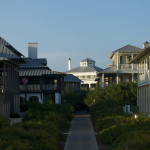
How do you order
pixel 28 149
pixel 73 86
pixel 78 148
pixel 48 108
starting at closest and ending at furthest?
pixel 28 149, pixel 78 148, pixel 48 108, pixel 73 86

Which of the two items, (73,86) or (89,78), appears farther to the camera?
(89,78)

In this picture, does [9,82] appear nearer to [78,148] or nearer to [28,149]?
[78,148]

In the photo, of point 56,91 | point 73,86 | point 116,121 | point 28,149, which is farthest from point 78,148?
point 73,86

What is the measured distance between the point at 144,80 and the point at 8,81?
1139cm

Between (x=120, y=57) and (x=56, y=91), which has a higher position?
(x=120, y=57)

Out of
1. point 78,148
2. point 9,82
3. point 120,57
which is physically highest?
point 120,57

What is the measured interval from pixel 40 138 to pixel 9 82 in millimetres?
19406

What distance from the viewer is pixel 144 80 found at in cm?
3684

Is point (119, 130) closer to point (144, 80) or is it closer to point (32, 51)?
point (144, 80)

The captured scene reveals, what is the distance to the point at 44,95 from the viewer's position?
57469 millimetres

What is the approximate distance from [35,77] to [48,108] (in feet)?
57.8

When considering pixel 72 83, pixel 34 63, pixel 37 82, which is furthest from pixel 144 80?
pixel 72 83

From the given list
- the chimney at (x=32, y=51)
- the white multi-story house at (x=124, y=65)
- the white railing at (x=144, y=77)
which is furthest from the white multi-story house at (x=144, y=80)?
the chimney at (x=32, y=51)

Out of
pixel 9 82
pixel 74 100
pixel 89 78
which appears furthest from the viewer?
pixel 89 78
